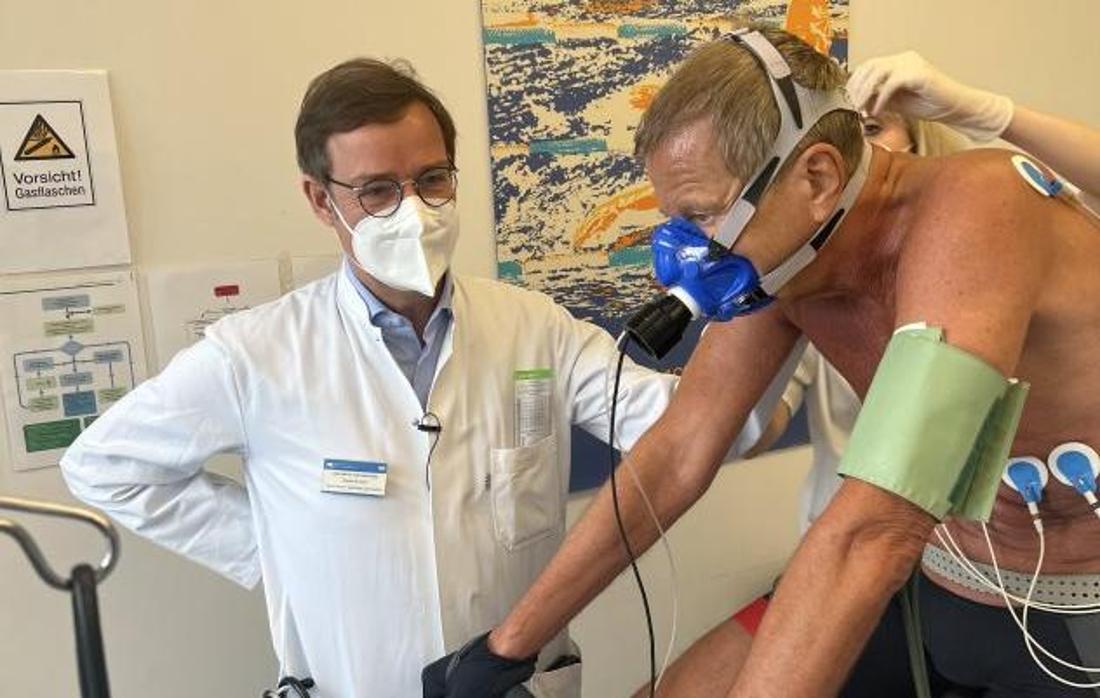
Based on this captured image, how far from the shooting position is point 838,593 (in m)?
0.88

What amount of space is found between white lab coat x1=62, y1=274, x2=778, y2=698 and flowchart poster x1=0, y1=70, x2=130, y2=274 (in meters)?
0.32

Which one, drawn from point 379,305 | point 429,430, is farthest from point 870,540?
point 379,305

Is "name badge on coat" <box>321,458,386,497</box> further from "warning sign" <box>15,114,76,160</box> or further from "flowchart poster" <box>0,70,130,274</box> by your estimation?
"warning sign" <box>15,114,76,160</box>

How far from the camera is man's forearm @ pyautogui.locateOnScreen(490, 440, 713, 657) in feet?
4.18

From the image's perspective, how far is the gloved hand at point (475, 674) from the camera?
121 cm

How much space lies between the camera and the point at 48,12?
1.49 meters

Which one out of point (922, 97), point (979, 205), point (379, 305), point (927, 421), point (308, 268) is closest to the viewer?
point (927, 421)

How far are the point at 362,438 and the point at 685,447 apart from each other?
46cm

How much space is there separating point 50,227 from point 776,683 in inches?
50.8

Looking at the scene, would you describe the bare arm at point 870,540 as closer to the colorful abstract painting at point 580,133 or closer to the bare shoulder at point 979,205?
the bare shoulder at point 979,205

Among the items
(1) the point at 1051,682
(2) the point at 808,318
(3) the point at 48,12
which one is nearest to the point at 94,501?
(3) the point at 48,12

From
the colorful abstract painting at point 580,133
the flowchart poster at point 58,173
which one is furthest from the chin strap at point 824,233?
the flowchart poster at point 58,173

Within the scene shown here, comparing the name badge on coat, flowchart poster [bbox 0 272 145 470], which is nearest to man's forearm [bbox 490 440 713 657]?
the name badge on coat

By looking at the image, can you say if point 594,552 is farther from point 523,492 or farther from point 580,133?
point 580,133
